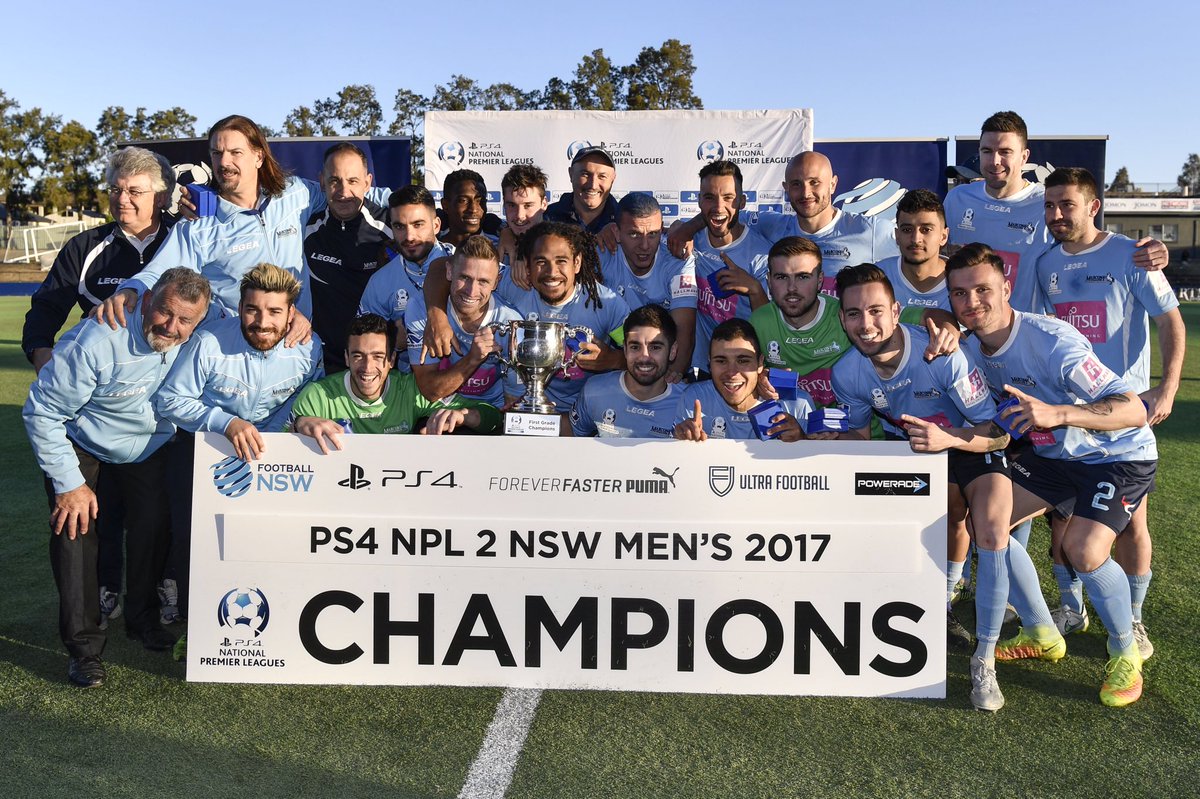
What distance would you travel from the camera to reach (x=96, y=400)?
413 cm

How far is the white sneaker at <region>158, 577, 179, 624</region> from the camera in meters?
4.73

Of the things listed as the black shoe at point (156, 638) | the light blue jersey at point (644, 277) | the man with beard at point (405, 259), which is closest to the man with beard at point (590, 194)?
the light blue jersey at point (644, 277)

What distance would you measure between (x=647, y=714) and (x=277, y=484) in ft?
5.74

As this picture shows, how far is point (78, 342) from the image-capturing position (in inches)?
156

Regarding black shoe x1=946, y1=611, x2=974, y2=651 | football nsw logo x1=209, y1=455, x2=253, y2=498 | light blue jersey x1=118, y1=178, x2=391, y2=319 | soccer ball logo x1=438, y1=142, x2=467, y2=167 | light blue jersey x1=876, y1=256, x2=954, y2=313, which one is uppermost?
soccer ball logo x1=438, y1=142, x2=467, y2=167

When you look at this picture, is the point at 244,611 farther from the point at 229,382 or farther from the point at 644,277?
the point at 644,277

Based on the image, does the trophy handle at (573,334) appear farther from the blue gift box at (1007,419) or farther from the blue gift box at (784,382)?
the blue gift box at (1007,419)

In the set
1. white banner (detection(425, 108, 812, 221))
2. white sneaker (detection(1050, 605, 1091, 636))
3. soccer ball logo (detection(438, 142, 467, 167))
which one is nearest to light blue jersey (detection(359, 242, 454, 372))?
white sneaker (detection(1050, 605, 1091, 636))

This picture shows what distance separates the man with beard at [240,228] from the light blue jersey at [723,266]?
208 cm

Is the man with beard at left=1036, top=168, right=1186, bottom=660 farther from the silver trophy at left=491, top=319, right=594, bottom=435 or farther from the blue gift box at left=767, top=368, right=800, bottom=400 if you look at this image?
the silver trophy at left=491, top=319, right=594, bottom=435

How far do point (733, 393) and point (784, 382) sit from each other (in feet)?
0.76

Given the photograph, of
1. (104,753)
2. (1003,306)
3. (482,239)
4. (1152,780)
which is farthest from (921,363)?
(104,753)

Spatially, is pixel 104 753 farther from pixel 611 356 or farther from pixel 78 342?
pixel 611 356

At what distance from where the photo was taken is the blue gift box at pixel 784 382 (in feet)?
13.5
